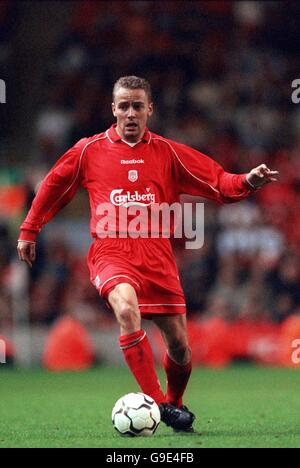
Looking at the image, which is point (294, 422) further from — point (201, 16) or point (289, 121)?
point (201, 16)

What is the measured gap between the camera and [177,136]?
55.2 feet

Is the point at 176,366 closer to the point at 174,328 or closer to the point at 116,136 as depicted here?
the point at 174,328

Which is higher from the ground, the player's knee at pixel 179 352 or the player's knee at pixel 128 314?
the player's knee at pixel 128 314

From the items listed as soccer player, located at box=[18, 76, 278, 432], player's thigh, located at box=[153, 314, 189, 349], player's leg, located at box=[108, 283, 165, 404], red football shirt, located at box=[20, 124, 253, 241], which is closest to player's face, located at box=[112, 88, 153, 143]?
soccer player, located at box=[18, 76, 278, 432]

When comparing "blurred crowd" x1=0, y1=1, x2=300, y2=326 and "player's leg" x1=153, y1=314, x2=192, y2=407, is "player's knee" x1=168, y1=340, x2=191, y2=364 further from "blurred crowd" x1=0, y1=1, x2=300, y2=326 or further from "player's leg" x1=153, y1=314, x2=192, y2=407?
"blurred crowd" x1=0, y1=1, x2=300, y2=326

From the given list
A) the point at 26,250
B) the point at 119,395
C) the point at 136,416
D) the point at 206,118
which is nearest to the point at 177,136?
the point at 206,118

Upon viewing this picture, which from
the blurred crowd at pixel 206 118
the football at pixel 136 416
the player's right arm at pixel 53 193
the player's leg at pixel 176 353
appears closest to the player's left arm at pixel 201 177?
the player's right arm at pixel 53 193

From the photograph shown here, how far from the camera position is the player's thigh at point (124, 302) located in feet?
21.9

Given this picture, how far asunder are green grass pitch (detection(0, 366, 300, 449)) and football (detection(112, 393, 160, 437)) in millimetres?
75

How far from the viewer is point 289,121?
57.3 ft

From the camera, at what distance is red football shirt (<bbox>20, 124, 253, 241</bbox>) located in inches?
286

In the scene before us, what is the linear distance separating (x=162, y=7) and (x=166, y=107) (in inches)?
75.2

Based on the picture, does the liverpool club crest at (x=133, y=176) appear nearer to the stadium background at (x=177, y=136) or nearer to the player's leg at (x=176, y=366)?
→ the player's leg at (x=176, y=366)

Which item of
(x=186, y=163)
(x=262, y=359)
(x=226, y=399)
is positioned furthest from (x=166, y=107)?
(x=186, y=163)
